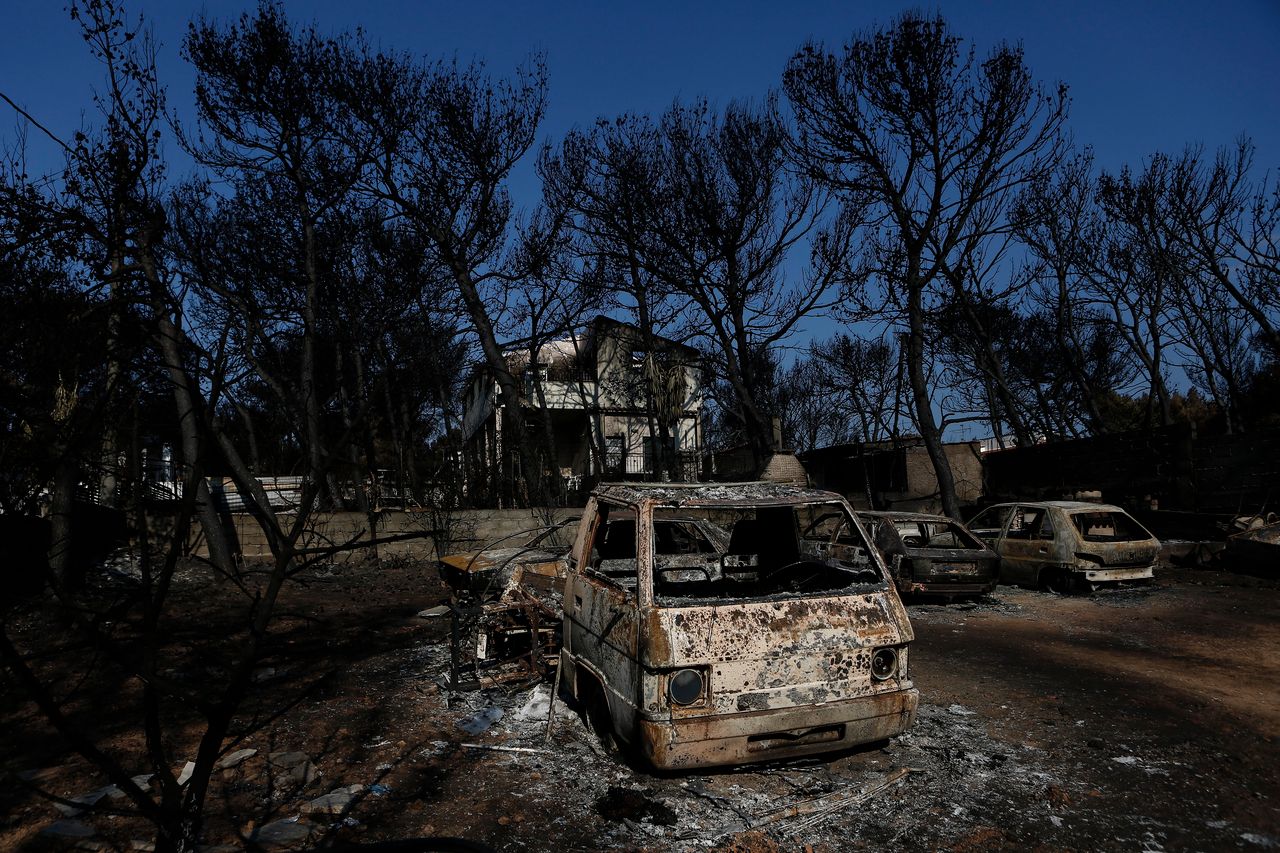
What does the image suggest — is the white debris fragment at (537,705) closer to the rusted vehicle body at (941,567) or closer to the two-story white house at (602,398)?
the rusted vehicle body at (941,567)

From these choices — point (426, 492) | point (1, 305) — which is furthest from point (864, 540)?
point (426, 492)

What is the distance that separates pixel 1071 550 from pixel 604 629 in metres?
9.33

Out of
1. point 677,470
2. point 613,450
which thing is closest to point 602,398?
point 613,450

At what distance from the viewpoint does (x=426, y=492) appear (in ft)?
52.3

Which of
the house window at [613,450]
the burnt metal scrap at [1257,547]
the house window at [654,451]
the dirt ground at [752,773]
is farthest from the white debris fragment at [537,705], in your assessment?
the house window at [613,450]

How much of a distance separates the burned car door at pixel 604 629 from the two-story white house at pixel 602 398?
16.7m

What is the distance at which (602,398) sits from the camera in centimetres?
3381

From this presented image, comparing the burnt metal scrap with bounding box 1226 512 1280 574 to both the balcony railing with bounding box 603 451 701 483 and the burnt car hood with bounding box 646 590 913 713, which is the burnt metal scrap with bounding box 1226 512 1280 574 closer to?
the balcony railing with bounding box 603 451 701 483

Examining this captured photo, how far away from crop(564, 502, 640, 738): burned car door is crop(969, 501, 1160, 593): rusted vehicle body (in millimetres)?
8460

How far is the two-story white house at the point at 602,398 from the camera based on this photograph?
24.6 m

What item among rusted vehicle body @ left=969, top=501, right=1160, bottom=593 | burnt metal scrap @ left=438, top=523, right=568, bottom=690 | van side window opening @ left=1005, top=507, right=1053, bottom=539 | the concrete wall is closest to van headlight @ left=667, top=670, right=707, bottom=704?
burnt metal scrap @ left=438, top=523, right=568, bottom=690

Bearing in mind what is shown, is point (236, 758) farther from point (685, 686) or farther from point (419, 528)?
point (419, 528)

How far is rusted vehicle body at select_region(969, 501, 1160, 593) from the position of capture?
38.6 ft

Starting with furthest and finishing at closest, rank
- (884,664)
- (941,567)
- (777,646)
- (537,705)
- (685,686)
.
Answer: (941,567) < (537,705) < (884,664) < (777,646) < (685,686)
